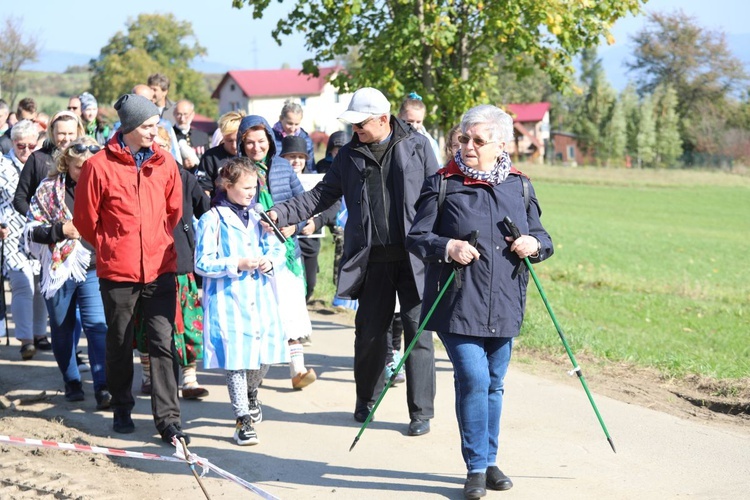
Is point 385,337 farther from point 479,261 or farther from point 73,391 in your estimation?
point 73,391

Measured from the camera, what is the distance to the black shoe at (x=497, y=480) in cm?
541

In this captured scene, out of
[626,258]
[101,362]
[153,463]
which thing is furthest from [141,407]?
[626,258]

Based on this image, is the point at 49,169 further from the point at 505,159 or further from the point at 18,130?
the point at 505,159

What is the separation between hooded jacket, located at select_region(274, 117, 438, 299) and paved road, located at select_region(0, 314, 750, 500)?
99 cm

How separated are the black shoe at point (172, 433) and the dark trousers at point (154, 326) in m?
0.03

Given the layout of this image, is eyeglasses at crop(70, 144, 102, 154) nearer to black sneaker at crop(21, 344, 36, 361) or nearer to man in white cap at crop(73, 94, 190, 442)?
man in white cap at crop(73, 94, 190, 442)

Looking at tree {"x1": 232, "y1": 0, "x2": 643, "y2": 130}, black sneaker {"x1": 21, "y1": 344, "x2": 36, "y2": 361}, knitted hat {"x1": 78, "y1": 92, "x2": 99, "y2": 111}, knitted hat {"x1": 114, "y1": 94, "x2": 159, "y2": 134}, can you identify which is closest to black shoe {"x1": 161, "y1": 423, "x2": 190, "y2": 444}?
knitted hat {"x1": 114, "y1": 94, "x2": 159, "y2": 134}

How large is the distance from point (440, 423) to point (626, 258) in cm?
1650

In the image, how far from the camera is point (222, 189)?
679 cm

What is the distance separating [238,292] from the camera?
6602mm

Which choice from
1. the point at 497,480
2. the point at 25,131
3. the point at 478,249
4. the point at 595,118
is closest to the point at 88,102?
the point at 25,131

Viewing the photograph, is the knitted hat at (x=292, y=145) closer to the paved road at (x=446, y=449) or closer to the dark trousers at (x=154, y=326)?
the paved road at (x=446, y=449)

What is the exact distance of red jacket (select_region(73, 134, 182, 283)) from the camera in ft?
20.7

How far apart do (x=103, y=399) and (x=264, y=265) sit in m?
1.82
